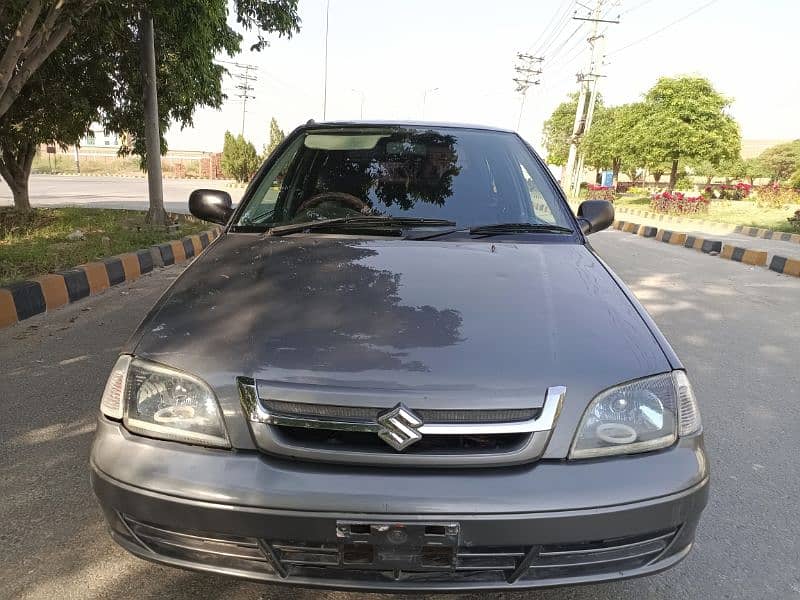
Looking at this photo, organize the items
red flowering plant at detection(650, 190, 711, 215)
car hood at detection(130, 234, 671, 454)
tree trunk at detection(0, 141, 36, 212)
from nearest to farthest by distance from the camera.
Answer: car hood at detection(130, 234, 671, 454)
tree trunk at detection(0, 141, 36, 212)
red flowering plant at detection(650, 190, 711, 215)

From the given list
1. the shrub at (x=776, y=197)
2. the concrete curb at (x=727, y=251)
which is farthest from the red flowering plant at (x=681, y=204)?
the concrete curb at (x=727, y=251)

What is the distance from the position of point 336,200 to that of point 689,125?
26.8 meters

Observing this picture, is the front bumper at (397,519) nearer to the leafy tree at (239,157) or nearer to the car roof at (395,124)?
the car roof at (395,124)

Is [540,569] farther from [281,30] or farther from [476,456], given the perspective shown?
[281,30]

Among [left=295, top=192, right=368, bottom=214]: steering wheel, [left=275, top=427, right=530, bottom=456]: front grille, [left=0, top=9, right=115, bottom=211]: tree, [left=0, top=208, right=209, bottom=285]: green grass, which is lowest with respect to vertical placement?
[left=0, top=208, right=209, bottom=285]: green grass

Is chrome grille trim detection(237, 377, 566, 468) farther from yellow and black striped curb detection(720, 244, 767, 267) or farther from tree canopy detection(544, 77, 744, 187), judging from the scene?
tree canopy detection(544, 77, 744, 187)

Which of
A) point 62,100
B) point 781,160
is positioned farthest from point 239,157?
point 781,160

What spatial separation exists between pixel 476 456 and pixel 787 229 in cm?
1632

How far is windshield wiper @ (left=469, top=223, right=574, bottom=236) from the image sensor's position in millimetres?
2371

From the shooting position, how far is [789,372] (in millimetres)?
4164

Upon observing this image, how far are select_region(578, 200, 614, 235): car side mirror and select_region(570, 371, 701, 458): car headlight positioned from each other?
1452 mm

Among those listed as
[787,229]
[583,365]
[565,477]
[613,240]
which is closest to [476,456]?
[565,477]

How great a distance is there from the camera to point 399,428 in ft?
4.60

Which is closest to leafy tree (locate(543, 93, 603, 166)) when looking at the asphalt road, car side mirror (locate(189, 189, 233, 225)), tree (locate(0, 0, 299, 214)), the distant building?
tree (locate(0, 0, 299, 214))
